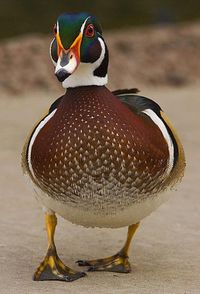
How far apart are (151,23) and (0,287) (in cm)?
1259

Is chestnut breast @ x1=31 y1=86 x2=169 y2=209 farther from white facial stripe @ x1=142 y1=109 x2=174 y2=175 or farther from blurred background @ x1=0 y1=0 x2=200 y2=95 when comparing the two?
blurred background @ x1=0 y1=0 x2=200 y2=95

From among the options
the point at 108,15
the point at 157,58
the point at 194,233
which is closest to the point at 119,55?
the point at 157,58

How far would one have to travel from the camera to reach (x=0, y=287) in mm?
4648

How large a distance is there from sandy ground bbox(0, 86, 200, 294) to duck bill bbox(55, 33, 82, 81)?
116cm

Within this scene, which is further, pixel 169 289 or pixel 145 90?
pixel 145 90

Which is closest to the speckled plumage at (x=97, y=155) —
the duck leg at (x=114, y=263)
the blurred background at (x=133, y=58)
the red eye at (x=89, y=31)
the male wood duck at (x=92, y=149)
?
the male wood duck at (x=92, y=149)

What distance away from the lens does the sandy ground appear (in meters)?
4.77

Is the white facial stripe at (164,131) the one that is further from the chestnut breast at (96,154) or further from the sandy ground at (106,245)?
the sandy ground at (106,245)

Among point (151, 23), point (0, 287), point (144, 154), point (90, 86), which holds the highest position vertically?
point (151, 23)

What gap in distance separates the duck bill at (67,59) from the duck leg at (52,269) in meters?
1.01

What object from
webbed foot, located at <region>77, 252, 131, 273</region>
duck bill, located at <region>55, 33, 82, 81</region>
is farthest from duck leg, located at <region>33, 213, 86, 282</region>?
duck bill, located at <region>55, 33, 82, 81</region>

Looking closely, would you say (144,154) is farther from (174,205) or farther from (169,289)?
(174,205)

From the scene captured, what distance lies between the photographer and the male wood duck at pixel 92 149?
174 inches

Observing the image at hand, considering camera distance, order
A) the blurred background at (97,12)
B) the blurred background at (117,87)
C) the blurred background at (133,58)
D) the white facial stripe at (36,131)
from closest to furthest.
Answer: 1. the white facial stripe at (36,131)
2. the blurred background at (117,87)
3. the blurred background at (133,58)
4. the blurred background at (97,12)
